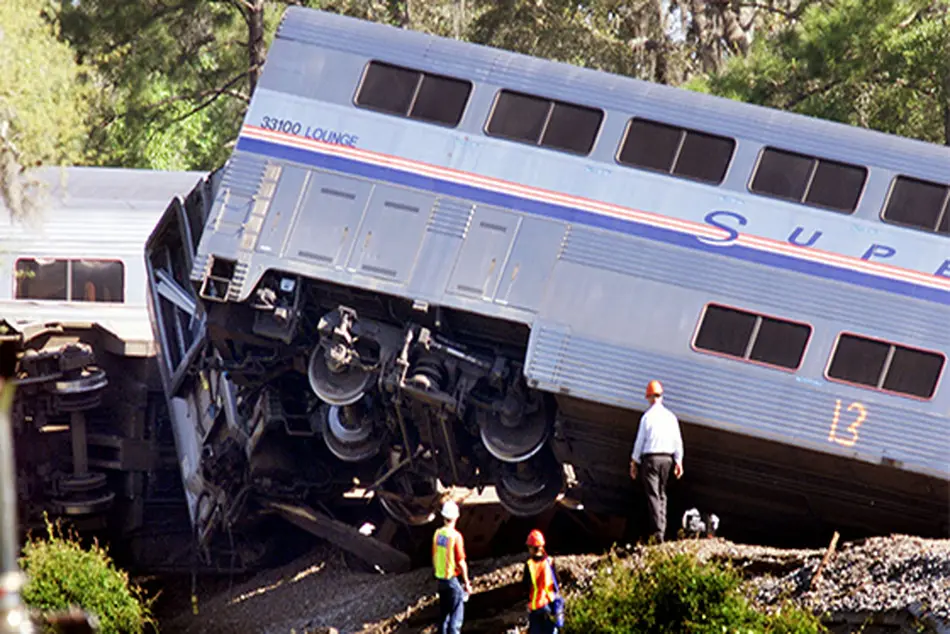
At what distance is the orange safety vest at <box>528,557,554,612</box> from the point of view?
43.5ft

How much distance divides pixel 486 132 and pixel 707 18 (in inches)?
830

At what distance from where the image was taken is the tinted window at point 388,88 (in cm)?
1653

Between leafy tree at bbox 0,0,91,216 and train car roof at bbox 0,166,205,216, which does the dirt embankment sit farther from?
train car roof at bbox 0,166,205,216

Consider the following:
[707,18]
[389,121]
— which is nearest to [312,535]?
[389,121]

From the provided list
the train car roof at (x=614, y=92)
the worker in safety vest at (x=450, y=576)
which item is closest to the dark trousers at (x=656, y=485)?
the worker in safety vest at (x=450, y=576)

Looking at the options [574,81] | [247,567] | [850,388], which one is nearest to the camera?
[850,388]

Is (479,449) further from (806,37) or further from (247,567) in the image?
(806,37)

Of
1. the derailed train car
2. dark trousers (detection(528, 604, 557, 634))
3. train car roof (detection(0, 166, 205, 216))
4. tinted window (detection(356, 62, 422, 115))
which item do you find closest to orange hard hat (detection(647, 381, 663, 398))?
the derailed train car

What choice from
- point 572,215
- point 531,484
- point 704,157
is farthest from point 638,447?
point 704,157

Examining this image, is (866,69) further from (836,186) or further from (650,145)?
(650,145)

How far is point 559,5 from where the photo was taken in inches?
1352

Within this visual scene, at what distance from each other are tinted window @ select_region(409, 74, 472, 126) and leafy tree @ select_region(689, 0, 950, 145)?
11.8 m

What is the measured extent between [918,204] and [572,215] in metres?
3.47

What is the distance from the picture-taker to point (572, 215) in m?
15.9
